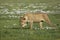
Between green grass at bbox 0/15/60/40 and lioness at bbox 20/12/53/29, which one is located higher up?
lioness at bbox 20/12/53/29

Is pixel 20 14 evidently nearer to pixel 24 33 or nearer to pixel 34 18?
pixel 34 18

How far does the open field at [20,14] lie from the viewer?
94.7 inches

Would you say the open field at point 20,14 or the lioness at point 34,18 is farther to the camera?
the lioness at point 34,18

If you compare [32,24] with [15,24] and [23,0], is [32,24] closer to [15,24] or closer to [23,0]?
[15,24]

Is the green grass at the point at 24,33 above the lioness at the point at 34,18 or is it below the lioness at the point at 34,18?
below

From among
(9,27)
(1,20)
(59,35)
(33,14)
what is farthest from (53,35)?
(1,20)

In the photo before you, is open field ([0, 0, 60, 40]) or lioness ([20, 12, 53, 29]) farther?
lioness ([20, 12, 53, 29])

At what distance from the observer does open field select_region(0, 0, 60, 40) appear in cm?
240

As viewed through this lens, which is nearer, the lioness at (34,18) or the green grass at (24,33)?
the green grass at (24,33)

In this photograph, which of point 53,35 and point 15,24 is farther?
point 15,24

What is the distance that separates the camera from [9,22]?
2625 millimetres

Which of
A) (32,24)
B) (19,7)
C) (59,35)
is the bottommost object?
(59,35)

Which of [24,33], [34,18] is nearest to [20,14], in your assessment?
[34,18]

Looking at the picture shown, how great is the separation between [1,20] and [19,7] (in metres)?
0.40
